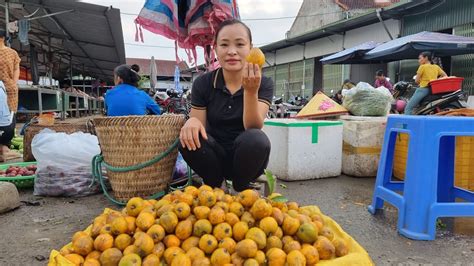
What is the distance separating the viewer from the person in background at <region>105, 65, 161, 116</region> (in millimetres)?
3824

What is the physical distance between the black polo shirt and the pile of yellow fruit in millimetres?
732

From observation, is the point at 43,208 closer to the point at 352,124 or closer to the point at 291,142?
the point at 291,142

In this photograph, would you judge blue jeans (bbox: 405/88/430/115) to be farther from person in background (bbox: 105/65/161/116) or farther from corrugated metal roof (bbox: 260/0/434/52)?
corrugated metal roof (bbox: 260/0/434/52)

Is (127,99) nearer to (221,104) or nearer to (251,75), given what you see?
(221,104)

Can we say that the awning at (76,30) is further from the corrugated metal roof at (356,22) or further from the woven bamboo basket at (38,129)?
the corrugated metal roof at (356,22)

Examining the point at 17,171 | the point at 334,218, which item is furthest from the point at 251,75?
the point at 17,171

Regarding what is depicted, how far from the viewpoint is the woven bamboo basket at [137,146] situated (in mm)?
2508

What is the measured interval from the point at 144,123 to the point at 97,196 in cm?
108

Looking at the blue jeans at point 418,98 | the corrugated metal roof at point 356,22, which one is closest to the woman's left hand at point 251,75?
the blue jeans at point 418,98

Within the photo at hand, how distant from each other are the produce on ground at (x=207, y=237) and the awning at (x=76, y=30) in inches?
272

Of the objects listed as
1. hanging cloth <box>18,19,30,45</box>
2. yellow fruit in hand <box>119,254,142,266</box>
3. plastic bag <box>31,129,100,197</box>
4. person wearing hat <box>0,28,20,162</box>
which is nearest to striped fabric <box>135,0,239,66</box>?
plastic bag <box>31,129,100,197</box>

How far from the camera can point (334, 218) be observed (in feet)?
8.32

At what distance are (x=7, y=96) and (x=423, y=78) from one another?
23.4 feet

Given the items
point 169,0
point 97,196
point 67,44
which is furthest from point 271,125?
point 67,44
